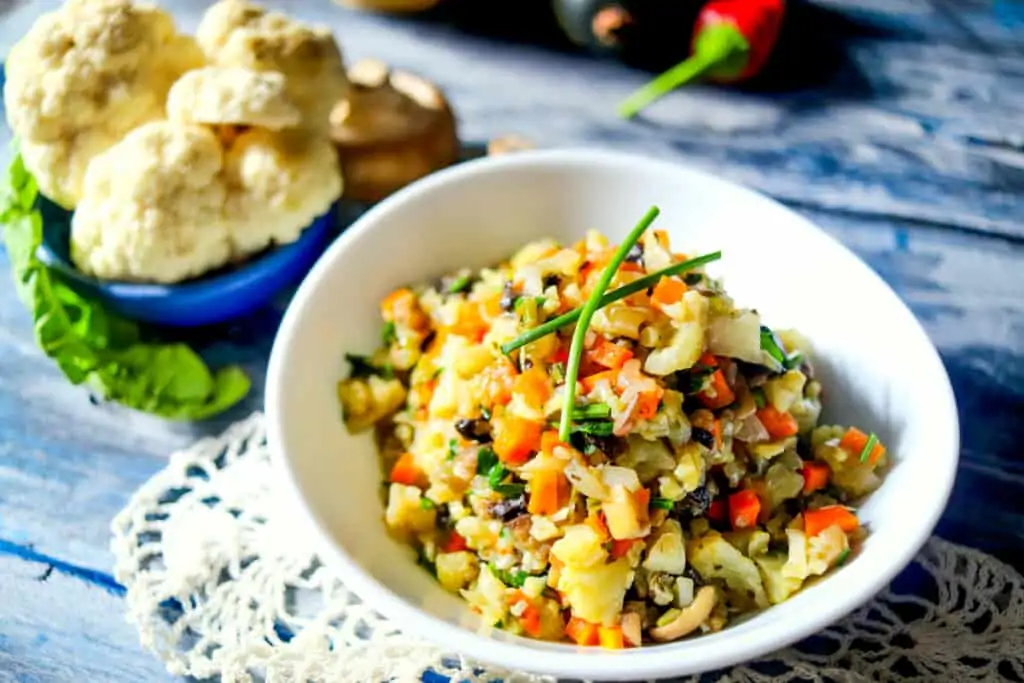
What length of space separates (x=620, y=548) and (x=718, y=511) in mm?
184

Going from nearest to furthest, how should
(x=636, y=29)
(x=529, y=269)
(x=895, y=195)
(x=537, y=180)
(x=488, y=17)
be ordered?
(x=529, y=269), (x=537, y=180), (x=895, y=195), (x=636, y=29), (x=488, y=17)

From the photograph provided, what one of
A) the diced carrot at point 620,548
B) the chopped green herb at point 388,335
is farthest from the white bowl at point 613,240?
the diced carrot at point 620,548

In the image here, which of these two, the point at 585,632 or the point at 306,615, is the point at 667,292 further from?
the point at 306,615

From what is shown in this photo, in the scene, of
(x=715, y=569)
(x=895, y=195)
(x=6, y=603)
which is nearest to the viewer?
(x=715, y=569)

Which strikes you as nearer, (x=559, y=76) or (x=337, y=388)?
(x=337, y=388)

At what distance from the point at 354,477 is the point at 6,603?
650 mm

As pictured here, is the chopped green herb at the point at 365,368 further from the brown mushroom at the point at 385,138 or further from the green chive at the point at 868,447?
the green chive at the point at 868,447

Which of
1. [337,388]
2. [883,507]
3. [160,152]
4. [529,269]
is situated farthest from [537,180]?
[883,507]

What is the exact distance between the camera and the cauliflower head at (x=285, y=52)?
201cm

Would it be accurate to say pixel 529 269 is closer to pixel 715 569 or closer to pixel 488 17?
pixel 715 569

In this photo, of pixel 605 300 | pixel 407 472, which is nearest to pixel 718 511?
pixel 605 300

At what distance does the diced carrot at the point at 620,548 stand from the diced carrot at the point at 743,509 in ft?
0.58

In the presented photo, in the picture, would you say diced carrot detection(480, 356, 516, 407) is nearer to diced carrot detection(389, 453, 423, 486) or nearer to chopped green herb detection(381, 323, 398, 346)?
diced carrot detection(389, 453, 423, 486)

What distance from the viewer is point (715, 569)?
4.77 ft
